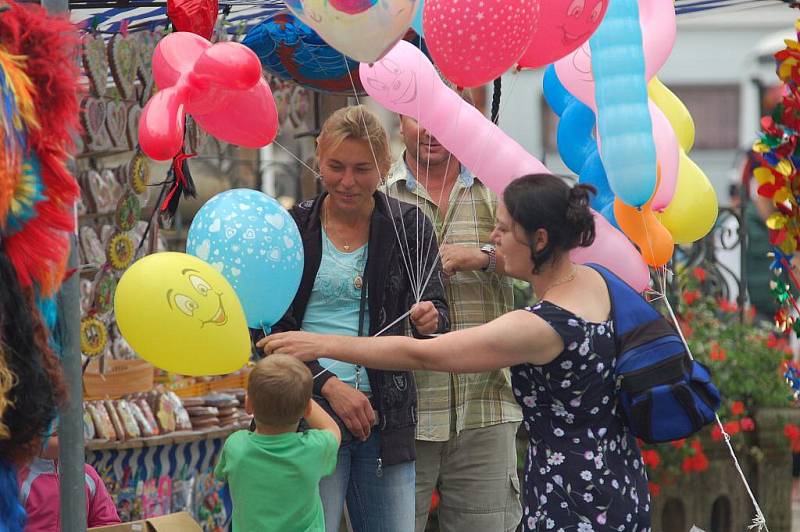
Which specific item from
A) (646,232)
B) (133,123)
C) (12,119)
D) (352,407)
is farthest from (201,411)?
(12,119)

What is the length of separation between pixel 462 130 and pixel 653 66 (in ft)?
2.26

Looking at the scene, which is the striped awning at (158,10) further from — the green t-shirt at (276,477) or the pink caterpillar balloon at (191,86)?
the green t-shirt at (276,477)

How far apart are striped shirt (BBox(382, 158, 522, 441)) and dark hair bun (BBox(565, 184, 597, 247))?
0.90 metres

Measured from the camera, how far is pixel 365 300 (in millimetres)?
3488

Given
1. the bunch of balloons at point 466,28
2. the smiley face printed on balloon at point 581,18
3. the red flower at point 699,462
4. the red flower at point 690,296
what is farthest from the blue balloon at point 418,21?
the red flower at point 690,296

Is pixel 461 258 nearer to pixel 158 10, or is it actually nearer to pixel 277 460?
pixel 277 460

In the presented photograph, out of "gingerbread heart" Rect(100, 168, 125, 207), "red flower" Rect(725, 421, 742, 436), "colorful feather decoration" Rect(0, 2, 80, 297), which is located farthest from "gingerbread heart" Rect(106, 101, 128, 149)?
"red flower" Rect(725, 421, 742, 436)

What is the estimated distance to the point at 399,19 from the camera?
10.1ft

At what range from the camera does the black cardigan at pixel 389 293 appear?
11.5ft

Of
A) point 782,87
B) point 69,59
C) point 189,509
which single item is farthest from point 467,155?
point 189,509

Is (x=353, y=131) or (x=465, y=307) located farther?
(x=465, y=307)

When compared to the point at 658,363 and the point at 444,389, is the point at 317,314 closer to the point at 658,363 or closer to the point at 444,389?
the point at 444,389

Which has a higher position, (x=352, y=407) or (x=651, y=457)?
(x=352, y=407)

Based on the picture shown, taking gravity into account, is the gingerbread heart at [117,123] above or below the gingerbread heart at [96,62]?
below
